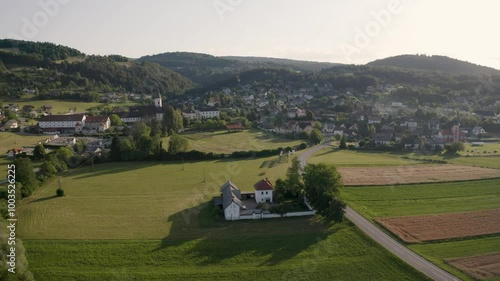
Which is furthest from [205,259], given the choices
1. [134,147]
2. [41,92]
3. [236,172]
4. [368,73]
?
[368,73]

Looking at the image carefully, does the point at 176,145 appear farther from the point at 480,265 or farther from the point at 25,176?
the point at 480,265

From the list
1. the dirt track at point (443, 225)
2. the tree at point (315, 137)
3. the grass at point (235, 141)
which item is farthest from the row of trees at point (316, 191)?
the tree at point (315, 137)

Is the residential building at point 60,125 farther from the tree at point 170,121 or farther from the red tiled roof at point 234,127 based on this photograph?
the red tiled roof at point 234,127

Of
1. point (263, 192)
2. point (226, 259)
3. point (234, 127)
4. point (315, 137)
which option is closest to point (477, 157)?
point (315, 137)

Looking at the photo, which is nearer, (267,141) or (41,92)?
(267,141)

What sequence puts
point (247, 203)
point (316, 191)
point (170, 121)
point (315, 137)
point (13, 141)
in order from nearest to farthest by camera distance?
point (316, 191) < point (247, 203) < point (13, 141) < point (315, 137) < point (170, 121)

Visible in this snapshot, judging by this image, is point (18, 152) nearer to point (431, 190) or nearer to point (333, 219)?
point (333, 219)
